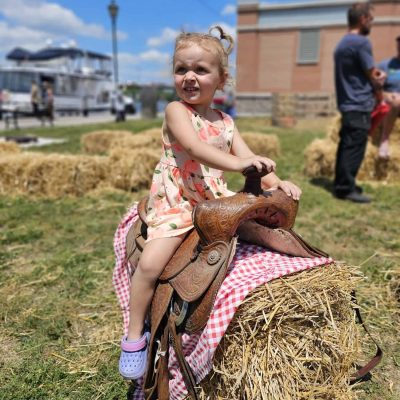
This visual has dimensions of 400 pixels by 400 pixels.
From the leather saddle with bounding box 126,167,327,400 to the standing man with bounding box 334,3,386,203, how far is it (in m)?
4.20

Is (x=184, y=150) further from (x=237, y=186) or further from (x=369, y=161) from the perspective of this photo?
(x=369, y=161)

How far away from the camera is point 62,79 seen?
28.4 m

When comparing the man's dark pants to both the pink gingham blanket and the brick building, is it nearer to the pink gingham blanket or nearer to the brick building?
the pink gingham blanket

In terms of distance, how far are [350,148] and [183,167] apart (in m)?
4.38

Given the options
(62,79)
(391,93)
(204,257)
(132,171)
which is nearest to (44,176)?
(132,171)

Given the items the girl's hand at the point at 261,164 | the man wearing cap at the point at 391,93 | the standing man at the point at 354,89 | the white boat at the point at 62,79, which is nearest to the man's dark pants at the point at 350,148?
the standing man at the point at 354,89

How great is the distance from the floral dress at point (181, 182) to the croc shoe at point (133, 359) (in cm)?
54

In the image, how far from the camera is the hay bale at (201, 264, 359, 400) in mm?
1706

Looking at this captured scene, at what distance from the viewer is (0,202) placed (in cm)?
586

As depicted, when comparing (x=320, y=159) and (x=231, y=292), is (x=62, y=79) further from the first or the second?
(x=231, y=292)

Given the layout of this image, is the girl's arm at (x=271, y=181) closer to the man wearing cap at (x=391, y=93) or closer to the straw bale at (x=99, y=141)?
the man wearing cap at (x=391, y=93)

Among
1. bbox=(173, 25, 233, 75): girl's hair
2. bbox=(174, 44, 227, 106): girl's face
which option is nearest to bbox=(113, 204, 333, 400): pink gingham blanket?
bbox=(174, 44, 227, 106): girl's face

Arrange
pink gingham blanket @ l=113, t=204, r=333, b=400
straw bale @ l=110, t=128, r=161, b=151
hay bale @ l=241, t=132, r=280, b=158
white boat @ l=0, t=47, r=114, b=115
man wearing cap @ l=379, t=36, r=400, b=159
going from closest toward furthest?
pink gingham blanket @ l=113, t=204, r=333, b=400, man wearing cap @ l=379, t=36, r=400, b=159, straw bale @ l=110, t=128, r=161, b=151, hay bale @ l=241, t=132, r=280, b=158, white boat @ l=0, t=47, r=114, b=115

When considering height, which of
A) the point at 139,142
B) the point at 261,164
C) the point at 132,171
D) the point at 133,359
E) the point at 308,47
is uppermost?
the point at 308,47
